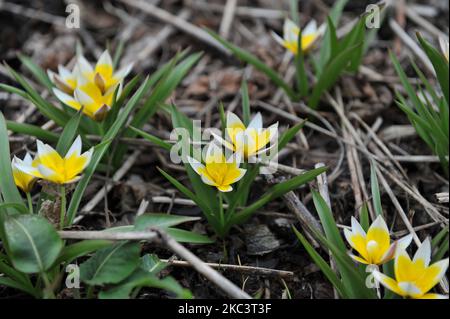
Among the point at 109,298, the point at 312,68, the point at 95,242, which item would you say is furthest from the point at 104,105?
the point at 312,68

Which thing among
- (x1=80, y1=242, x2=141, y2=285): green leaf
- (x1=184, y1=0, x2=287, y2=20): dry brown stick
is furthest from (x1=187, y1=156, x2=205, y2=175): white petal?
(x1=184, y1=0, x2=287, y2=20): dry brown stick

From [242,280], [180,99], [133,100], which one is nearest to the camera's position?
[242,280]

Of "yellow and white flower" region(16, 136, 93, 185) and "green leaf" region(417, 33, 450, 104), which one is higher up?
"green leaf" region(417, 33, 450, 104)

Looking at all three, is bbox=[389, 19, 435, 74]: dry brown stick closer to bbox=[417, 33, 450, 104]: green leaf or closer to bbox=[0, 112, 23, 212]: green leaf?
bbox=[417, 33, 450, 104]: green leaf

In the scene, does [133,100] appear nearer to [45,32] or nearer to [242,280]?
[242,280]

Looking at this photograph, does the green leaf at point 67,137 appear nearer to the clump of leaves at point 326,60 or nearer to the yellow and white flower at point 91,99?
the yellow and white flower at point 91,99

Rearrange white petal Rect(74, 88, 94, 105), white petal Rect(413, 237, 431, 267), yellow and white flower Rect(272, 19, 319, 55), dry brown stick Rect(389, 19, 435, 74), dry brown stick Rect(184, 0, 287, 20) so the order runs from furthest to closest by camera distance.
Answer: dry brown stick Rect(184, 0, 287, 20)
dry brown stick Rect(389, 19, 435, 74)
yellow and white flower Rect(272, 19, 319, 55)
white petal Rect(74, 88, 94, 105)
white petal Rect(413, 237, 431, 267)

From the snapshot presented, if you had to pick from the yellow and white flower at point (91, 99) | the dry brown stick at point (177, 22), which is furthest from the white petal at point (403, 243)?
the dry brown stick at point (177, 22)
